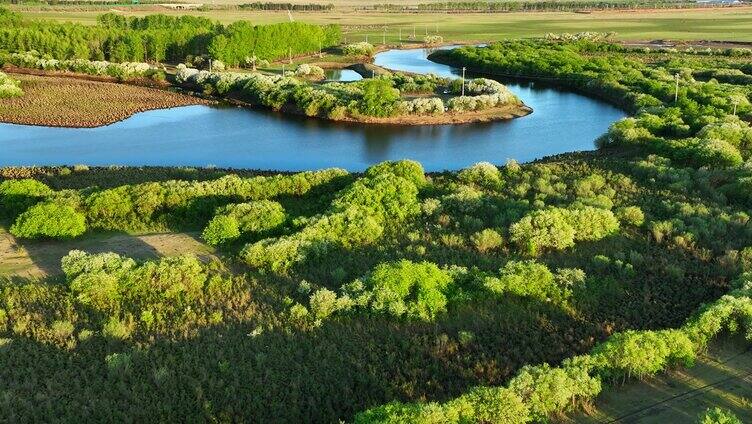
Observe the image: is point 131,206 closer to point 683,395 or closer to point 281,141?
point 683,395

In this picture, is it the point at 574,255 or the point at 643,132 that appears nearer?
the point at 574,255

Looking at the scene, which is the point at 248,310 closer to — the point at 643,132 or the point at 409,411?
the point at 409,411

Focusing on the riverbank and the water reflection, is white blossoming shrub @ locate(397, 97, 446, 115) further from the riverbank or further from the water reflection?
the water reflection

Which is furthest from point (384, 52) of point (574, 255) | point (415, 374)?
point (415, 374)

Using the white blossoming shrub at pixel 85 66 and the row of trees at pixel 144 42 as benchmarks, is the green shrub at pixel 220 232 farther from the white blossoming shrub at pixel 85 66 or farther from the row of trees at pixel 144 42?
the row of trees at pixel 144 42

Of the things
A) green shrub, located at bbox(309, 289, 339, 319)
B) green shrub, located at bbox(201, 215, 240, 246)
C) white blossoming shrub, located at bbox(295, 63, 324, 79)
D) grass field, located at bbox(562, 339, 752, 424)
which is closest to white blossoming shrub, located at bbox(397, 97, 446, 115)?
white blossoming shrub, located at bbox(295, 63, 324, 79)

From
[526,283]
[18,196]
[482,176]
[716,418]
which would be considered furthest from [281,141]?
[716,418]

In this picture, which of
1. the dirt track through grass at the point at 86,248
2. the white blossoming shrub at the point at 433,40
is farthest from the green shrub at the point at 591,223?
the white blossoming shrub at the point at 433,40
